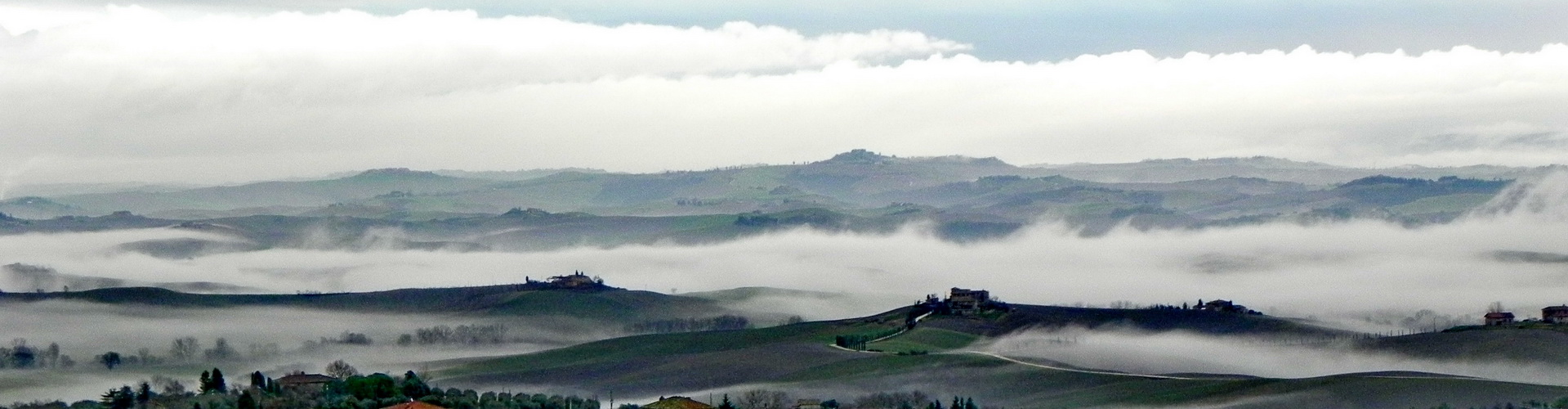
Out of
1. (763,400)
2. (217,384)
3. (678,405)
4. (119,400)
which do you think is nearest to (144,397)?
(119,400)

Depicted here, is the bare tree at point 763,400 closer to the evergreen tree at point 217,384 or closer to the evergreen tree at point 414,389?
the evergreen tree at point 414,389

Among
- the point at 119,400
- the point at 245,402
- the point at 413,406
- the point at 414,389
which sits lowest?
the point at 413,406

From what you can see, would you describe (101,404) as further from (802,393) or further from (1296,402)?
(1296,402)

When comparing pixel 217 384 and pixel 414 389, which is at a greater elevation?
pixel 217 384

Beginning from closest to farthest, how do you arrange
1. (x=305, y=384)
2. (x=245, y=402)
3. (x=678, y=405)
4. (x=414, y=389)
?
1. (x=245, y=402)
2. (x=678, y=405)
3. (x=414, y=389)
4. (x=305, y=384)

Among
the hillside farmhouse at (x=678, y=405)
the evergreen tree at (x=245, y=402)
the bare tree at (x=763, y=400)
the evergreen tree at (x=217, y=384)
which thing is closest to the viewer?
the evergreen tree at (x=245, y=402)

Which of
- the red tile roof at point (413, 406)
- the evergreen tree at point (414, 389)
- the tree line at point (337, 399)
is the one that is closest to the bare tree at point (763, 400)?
the tree line at point (337, 399)

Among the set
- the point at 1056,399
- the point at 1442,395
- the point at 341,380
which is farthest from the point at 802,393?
the point at 1442,395

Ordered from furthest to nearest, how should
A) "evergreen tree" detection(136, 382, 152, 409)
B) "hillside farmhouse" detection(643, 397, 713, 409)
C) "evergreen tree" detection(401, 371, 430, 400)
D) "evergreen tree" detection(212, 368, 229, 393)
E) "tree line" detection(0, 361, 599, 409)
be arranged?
"evergreen tree" detection(212, 368, 229, 393)
"evergreen tree" detection(136, 382, 152, 409)
"hillside farmhouse" detection(643, 397, 713, 409)
"evergreen tree" detection(401, 371, 430, 400)
"tree line" detection(0, 361, 599, 409)

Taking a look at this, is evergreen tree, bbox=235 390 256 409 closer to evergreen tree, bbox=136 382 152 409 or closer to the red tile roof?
evergreen tree, bbox=136 382 152 409

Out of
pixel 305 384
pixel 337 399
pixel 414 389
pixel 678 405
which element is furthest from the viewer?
pixel 305 384

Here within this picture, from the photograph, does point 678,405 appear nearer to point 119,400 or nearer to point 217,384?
point 119,400

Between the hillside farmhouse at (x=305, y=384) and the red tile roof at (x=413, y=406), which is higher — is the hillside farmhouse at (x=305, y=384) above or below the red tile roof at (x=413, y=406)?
above

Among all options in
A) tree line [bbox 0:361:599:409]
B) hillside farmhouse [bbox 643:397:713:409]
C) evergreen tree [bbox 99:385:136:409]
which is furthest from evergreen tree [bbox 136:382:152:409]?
hillside farmhouse [bbox 643:397:713:409]
